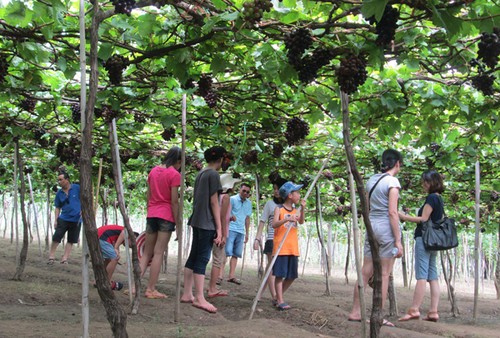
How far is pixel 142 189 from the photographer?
16.8 m

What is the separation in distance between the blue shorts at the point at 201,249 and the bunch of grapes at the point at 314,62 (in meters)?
2.39

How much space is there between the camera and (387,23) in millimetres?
2814

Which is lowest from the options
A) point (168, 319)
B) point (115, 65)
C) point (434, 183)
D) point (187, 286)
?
point (168, 319)

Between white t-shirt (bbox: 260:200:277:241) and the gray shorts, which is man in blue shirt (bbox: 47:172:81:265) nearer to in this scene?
white t-shirt (bbox: 260:200:277:241)

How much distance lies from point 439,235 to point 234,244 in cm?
417

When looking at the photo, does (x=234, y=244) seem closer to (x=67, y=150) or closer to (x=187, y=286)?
(x=67, y=150)

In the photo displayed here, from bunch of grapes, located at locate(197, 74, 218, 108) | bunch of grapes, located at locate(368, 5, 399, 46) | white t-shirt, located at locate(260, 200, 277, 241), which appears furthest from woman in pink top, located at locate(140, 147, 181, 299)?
bunch of grapes, located at locate(368, 5, 399, 46)

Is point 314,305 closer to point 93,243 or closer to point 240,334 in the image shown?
point 240,334

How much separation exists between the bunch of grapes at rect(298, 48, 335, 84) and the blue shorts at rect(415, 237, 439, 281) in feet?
11.2

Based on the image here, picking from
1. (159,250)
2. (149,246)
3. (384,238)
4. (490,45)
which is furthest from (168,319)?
(490,45)

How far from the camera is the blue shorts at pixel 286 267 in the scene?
591 centimetres

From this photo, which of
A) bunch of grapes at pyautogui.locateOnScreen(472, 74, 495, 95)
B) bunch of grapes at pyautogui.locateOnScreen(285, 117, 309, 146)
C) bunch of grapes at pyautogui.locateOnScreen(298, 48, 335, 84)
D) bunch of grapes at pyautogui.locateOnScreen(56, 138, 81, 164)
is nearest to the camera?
bunch of grapes at pyautogui.locateOnScreen(298, 48, 335, 84)

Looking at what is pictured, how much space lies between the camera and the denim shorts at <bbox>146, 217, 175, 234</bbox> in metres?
5.54

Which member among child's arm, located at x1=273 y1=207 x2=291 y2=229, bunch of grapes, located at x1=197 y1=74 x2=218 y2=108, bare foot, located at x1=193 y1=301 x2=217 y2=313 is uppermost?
bunch of grapes, located at x1=197 y1=74 x2=218 y2=108
